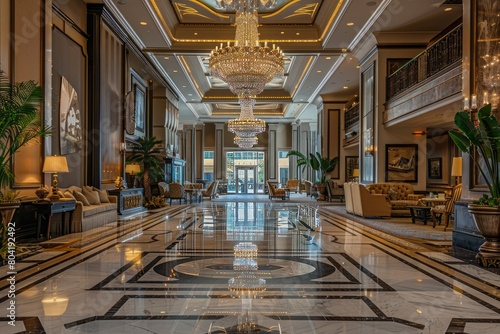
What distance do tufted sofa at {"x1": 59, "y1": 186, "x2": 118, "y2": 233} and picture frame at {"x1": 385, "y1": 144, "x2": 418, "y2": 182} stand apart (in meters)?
7.29

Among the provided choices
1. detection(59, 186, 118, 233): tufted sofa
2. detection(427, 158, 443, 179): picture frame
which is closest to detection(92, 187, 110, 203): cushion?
detection(59, 186, 118, 233): tufted sofa

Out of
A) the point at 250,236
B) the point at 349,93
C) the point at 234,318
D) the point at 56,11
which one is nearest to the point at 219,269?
the point at 234,318

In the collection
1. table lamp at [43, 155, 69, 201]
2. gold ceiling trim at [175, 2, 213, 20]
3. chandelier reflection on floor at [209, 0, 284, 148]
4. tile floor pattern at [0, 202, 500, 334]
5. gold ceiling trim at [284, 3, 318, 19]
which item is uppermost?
gold ceiling trim at [175, 2, 213, 20]

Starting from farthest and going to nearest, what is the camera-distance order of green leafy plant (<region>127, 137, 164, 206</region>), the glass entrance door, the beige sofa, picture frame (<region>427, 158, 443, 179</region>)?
1. the glass entrance door
2. picture frame (<region>427, 158, 443, 179</region>)
3. green leafy plant (<region>127, 137, 164, 206</region>)
4. the beige sofa

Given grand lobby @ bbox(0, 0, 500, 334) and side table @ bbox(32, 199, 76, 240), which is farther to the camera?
side table @ bbox(32, 199, 76, 240)

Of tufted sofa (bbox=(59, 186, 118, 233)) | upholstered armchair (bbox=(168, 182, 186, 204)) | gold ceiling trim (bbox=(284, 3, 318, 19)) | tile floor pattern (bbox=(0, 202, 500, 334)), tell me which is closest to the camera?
tile floor pattern (bbox=(0, 202, 500, 334))

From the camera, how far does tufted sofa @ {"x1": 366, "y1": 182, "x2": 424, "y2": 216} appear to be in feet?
33.4

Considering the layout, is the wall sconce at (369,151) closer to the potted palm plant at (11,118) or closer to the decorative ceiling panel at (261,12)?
the decorative ceiling panel at (261,12)

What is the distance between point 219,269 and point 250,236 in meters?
2.54

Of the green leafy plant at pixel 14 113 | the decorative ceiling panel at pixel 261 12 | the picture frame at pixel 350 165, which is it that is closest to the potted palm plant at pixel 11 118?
the green leafy plant at pixel 14 113

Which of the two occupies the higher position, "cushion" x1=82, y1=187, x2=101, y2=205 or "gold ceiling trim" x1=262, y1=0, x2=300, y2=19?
"gold ceiling trim" x1=262, y1=0, x2=300, y2=19

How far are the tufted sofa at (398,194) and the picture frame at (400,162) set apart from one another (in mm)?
380

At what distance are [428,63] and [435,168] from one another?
6709 mm

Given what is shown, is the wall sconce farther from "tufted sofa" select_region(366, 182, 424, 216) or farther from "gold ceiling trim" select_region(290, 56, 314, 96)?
"gold ceiling trim" select_region(290, 56, 314, 96)
